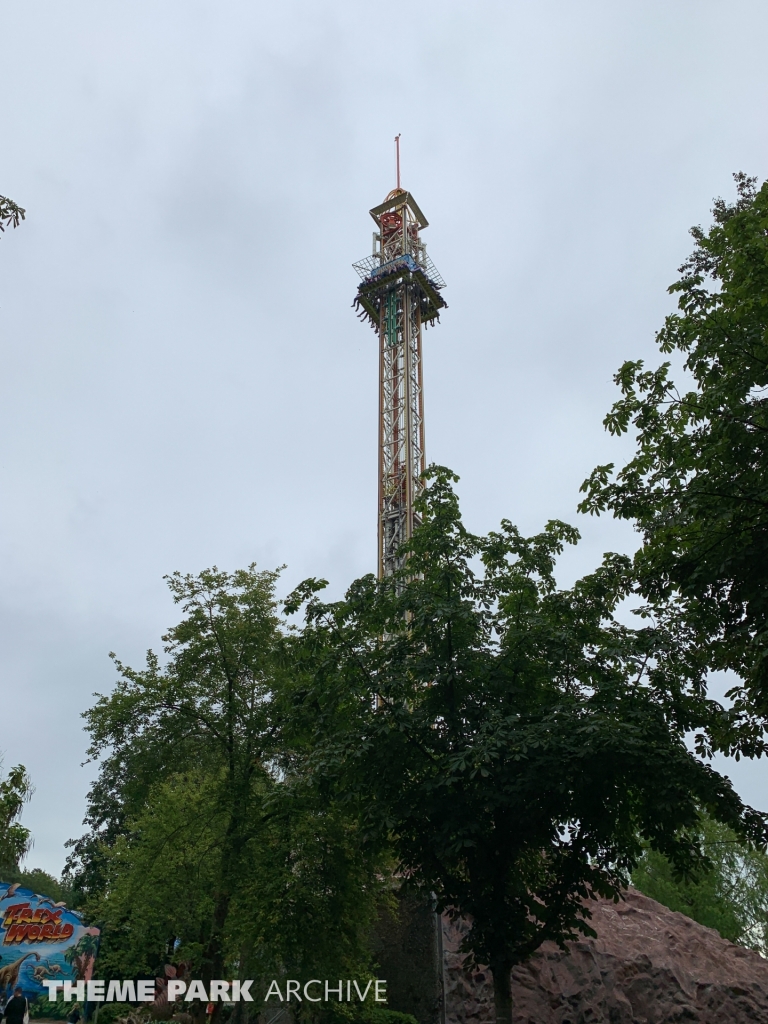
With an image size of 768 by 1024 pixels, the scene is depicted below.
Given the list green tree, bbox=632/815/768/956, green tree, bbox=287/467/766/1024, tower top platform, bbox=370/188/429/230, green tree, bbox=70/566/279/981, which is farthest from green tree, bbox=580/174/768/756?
tower top platform, bbox=370/188/429/230

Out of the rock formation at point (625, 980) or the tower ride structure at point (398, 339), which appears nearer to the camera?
the rock formation at point (625, 980)

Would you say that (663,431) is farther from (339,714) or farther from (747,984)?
(747,984)

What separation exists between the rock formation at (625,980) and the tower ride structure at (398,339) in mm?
22825

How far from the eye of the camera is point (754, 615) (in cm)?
1001

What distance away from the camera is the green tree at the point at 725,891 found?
1169 inches

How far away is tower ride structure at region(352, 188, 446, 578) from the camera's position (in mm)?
42812

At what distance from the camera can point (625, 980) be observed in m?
19.6

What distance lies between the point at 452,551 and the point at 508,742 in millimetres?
3705

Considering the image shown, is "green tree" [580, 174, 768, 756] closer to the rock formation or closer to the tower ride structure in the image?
the rock formation

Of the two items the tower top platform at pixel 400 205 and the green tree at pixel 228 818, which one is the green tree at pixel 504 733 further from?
the tower top platform at pixel 400 205

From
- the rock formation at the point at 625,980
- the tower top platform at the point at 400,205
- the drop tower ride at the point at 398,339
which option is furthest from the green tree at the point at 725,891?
the tower top platform at the point at 400,205

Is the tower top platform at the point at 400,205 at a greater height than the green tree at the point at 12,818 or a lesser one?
greater

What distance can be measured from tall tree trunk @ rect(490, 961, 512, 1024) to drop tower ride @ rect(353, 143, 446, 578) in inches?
1171

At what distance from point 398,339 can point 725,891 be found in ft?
104
